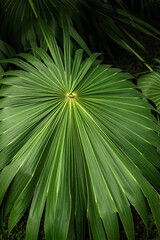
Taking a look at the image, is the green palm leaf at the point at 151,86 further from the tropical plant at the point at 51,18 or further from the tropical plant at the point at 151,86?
the tropical plant at the point at 51,18

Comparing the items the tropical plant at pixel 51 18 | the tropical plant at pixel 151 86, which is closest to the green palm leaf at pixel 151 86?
the tropical plant at pixel 151 86

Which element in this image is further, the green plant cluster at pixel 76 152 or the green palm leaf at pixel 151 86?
the green palm leaf at pixel 151 86

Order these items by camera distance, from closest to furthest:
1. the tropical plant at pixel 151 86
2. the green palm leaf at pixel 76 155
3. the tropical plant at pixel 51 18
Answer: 1. the green palm leaf at pixel 76 155
2. the tropical plant at pixel 151 86
3. the tropical plant at pixel 51 18

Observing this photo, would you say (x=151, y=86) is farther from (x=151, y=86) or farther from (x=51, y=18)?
(x=51, y=18)

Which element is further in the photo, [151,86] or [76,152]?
[151,86]

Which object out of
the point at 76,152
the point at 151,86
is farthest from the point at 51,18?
the point at 76,152

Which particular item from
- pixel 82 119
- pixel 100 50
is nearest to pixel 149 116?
pixel 82 119

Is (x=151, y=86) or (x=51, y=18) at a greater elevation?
(x=51, y=18)

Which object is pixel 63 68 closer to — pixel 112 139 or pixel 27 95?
pixel 27 95

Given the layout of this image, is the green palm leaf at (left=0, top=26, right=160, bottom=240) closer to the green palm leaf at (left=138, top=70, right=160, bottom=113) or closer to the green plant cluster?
the green plant cluster
